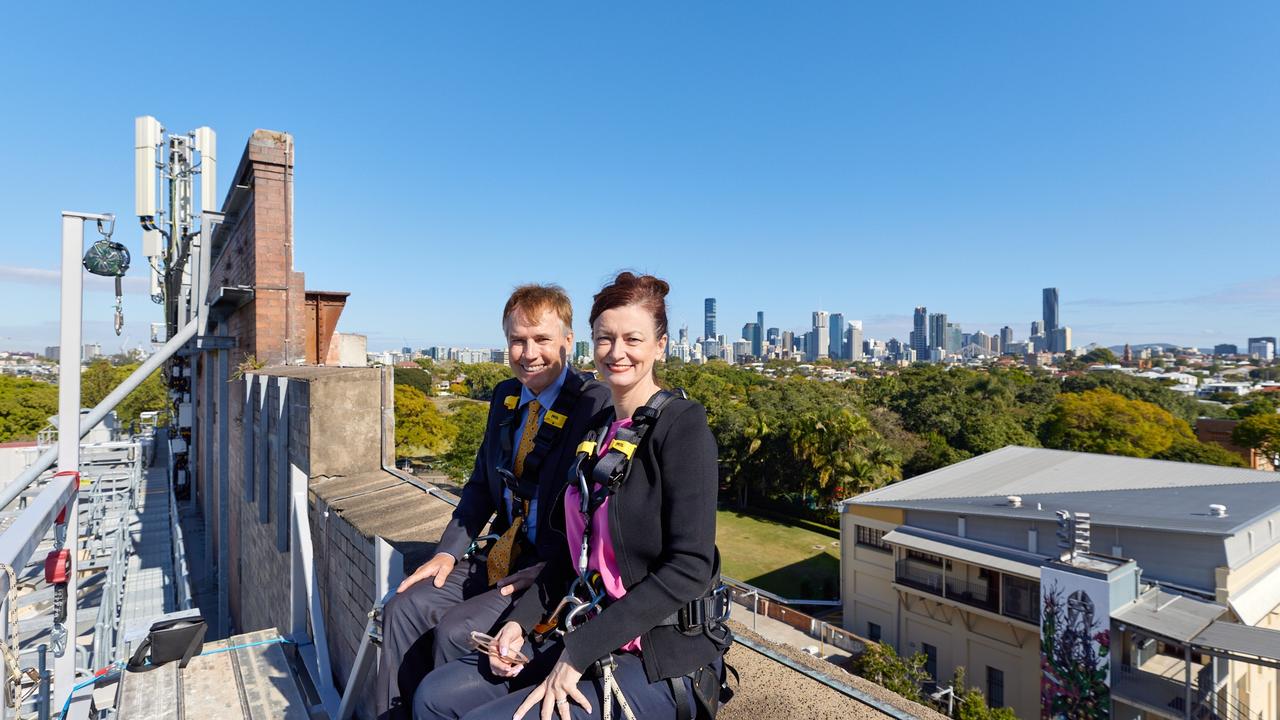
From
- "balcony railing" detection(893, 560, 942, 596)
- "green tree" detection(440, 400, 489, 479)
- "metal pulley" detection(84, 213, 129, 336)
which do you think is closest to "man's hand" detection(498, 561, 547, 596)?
"metal pulley" detection(84, 213, 129, 336)

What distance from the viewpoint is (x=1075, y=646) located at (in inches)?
408

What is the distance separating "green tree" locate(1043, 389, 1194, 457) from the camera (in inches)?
1270

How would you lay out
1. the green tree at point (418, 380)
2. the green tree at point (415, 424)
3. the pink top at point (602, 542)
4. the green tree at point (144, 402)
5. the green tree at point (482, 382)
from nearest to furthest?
the pink top at point (602, 542), the green tree at point (415, 424), the green tree at point (144, 402), the green tree at point (418, 380), the green tree at point (482, 382)

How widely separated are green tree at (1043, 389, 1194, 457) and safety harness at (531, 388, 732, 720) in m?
37.9

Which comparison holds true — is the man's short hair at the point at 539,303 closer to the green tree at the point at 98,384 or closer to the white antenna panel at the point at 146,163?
the white antenna panel at the point at 146,163

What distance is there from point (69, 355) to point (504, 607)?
2.85m

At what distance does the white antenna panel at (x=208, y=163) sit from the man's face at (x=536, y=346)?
959cm

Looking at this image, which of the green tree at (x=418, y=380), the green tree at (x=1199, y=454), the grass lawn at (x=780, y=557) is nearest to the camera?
the grass lawn at (x=780, y=557)

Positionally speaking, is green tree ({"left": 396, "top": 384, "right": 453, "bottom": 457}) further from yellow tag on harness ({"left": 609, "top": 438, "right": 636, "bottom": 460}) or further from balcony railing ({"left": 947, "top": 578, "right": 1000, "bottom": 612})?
yellow tag on harness ({"left": 609, "top": 438, "right": 636, "bottom": 460})

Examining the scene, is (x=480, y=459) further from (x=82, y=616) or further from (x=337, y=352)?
(x=82, y=616)

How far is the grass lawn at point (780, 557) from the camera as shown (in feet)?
62.9

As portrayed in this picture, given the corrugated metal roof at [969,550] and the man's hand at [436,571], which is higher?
the man's hand at [436,571]

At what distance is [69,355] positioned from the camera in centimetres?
327

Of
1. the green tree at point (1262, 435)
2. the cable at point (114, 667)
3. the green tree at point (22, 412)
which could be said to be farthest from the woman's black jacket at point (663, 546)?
the green tree at point (22, 412)
